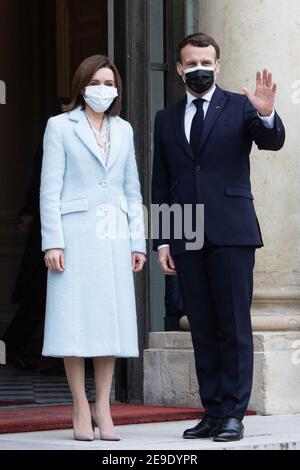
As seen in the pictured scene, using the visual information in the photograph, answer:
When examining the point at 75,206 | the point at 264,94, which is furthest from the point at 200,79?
the point at 75,206

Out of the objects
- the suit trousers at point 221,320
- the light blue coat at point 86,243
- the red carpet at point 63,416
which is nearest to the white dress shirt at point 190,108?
the suit trousers at point 221,320

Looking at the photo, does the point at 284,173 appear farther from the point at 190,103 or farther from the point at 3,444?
the point at 3,444

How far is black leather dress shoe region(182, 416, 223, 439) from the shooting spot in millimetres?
6402

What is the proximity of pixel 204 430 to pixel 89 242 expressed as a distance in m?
1.00

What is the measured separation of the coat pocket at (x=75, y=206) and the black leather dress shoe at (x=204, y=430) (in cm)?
111

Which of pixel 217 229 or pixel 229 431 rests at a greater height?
pixel 217 229

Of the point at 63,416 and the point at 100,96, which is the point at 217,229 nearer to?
the point at 100,96

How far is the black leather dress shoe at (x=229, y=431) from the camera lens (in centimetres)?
625

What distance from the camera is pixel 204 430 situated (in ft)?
21.1

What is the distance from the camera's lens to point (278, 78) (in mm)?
7891

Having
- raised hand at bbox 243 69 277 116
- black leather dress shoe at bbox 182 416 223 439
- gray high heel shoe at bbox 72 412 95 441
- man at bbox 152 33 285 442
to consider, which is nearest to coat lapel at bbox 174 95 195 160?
man at bbox 152 33 285 442

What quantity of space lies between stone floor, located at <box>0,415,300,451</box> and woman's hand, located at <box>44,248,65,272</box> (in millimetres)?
749

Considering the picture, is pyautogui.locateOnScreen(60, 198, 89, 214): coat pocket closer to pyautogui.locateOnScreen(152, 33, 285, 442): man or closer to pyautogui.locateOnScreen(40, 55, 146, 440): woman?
pyautogui.locateOnScreen(40, 55, 146, 440): woman

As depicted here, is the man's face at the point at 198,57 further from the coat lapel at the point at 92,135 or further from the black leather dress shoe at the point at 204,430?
the black leather dress shoe at the point at 204,430
